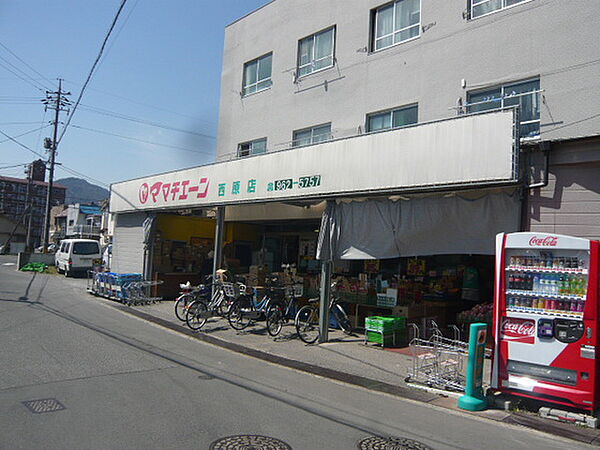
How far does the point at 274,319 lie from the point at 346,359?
2715mm

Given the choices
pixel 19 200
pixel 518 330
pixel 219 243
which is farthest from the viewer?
pixel 19 200

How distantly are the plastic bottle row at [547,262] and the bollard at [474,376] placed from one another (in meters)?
1.19

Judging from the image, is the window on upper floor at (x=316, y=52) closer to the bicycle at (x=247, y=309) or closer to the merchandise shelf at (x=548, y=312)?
the bicycle at (x=247, y=309)

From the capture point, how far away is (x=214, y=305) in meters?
14.2

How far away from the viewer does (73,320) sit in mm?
12656

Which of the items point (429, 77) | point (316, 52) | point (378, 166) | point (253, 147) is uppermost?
point (316, 52)

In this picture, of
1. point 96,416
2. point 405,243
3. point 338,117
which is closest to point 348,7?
point 338,117

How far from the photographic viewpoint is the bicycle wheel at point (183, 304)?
13133 mm

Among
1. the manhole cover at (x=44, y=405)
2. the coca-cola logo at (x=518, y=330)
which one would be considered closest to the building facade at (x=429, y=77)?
the coca-cola logo at (x=518, y=330)

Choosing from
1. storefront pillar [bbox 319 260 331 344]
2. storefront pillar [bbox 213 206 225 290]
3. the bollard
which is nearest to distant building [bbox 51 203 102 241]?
storefront pillar [bbox 213 206 225 290]

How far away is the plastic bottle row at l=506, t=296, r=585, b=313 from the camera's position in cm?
670

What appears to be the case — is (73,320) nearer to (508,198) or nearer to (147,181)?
(147,181)

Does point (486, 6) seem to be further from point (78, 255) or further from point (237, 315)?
point (78, 255)

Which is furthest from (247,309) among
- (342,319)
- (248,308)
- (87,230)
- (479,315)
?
(87,230)
